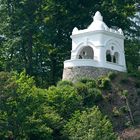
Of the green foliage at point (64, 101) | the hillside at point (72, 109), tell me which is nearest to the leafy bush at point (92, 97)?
the hillside at point (72, 109)

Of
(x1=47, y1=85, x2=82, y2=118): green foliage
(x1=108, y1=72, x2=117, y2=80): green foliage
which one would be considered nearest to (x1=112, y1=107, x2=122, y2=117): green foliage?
(x1=47, y1=85, x2=82, y2=118): green foliage

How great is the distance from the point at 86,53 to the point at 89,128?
13400mm

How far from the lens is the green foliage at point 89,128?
33.7 meters

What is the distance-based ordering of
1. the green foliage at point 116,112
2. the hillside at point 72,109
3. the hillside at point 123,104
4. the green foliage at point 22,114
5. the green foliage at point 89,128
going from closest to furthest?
the green foliage at point 89,128 < the green foliage at point 22,114 < the hillside at point 72,109 < the hillside at point 123,104 < the green foliage at point 116,112

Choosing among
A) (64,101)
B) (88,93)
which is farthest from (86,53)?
(64,101)

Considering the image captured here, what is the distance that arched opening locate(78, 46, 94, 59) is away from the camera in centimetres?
4608

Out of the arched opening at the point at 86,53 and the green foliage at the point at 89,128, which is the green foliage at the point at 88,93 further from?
the arched opening at the point at 86,53

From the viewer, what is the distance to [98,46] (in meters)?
42.9

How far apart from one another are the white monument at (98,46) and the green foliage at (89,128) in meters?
7.79

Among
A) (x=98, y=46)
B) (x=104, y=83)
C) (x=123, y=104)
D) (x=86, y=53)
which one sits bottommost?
(x=123, y=104)

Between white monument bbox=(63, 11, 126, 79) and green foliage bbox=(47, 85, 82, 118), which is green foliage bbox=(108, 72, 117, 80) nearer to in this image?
white monument bbox=(63, 11, 126, 79)

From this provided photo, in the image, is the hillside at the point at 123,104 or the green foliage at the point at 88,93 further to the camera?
the green foliage at the point at 88,93

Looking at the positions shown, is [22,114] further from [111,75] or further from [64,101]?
[111,75]

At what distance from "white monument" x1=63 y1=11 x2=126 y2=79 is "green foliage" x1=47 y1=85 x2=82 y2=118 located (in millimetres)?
4670
